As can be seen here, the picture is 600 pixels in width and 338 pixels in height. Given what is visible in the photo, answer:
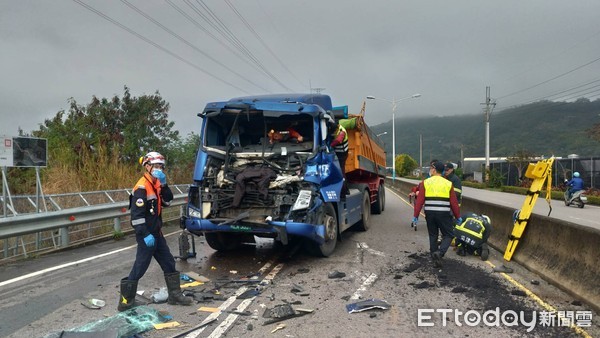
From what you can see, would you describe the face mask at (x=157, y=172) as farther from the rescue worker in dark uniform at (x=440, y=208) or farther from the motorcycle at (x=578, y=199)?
the motorcycle at (x=578, y=199)

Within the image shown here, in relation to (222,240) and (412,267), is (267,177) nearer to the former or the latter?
(222,240)

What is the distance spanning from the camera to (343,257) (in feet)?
27.1

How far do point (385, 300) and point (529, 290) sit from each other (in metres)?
2.02

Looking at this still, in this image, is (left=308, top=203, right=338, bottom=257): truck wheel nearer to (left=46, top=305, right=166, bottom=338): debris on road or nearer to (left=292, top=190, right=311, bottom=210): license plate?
(left=292, top=190, right=311, bottom=210): license plate

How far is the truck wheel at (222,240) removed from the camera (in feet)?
27.9

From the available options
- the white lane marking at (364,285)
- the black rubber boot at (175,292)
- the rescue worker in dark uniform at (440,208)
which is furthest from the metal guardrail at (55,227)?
the rescue worker in dark uniform at (440,208)

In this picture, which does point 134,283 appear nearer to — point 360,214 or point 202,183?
point 202,183

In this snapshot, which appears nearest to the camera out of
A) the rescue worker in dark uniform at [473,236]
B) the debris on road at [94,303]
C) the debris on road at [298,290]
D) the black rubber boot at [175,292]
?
the debris on road at [94,303]

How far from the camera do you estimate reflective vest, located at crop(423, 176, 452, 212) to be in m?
7.60

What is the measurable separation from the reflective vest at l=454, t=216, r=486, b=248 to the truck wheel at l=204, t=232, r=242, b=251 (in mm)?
4168

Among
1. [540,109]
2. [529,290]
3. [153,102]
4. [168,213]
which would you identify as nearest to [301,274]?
[529,290]

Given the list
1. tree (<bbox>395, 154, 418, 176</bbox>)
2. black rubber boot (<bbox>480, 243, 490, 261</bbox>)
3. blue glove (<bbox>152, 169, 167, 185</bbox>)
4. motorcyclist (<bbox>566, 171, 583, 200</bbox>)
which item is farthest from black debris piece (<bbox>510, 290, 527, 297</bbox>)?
tree (<bbox>395, 154, 418, 176</bbox>)

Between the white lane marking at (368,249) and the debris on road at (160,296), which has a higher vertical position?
the debris on road at (160,296)

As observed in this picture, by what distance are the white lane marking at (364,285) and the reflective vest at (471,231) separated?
7.43ft
